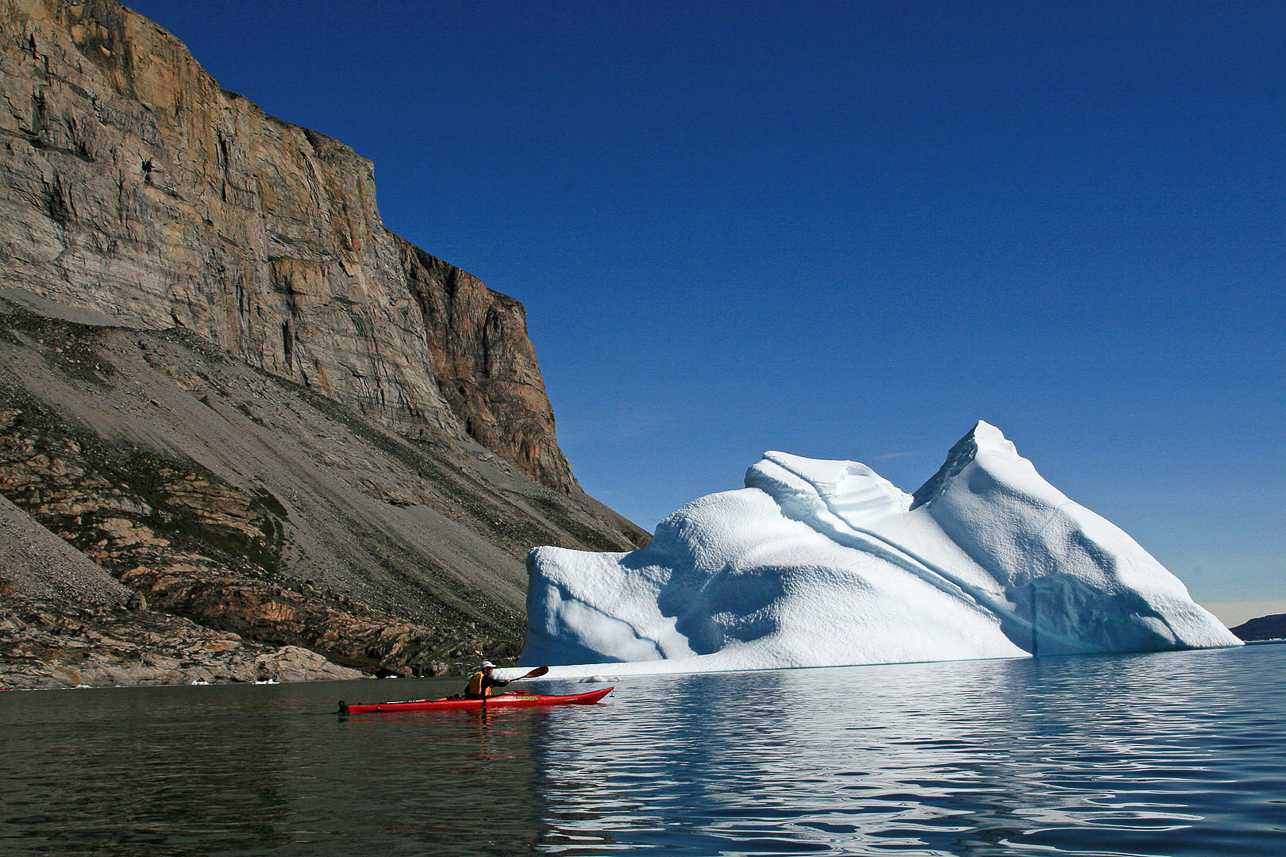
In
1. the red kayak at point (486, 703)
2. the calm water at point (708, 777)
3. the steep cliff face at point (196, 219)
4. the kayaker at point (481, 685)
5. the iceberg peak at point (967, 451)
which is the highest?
the steep cliff face at point (196, 219)

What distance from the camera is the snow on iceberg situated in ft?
78.1

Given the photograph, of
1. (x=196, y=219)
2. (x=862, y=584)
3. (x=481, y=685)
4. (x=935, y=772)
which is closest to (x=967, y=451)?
(x=862, y=584)

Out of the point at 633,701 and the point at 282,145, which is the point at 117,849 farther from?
the point at 282,145

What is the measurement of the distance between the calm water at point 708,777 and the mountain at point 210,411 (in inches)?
1054

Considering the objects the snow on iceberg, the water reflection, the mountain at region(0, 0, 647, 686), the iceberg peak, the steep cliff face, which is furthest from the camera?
the steep cliff face

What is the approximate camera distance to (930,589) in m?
24.8

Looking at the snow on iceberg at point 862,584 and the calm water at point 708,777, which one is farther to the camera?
the snow on iceberg at point 862,584

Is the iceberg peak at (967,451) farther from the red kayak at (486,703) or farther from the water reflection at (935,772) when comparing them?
the red kayak at (486,703)

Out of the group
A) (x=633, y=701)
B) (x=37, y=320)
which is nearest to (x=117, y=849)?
(x=633, y=701)

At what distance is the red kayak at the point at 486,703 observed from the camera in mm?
18828

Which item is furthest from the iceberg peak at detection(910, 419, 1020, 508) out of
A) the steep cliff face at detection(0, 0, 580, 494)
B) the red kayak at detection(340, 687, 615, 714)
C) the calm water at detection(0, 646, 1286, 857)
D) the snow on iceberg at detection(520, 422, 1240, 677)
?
the steep cliff face at detection(0, 0, 580, 494)

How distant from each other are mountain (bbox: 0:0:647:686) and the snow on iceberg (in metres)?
20.9

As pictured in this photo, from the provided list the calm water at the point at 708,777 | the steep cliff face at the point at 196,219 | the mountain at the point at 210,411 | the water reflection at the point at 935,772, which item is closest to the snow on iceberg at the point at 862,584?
the calm water at the point at 708,777

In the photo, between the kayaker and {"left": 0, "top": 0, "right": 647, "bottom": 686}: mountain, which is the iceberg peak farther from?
{"left": 0, "top": 0, "right": 647, "bottom": 686}: mountain
